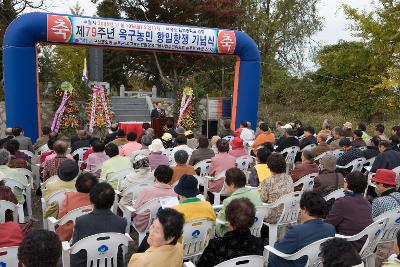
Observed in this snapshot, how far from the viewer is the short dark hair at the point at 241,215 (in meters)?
3.09

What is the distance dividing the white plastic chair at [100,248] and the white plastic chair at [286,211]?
6.01 feet

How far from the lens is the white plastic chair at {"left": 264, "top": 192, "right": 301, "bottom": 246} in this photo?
4.46 m

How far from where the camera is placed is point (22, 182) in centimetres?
528

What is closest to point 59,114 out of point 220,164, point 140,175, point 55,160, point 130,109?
point 130,109

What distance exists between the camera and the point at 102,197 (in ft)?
11.1

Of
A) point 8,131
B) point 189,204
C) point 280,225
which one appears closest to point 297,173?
point 280,225

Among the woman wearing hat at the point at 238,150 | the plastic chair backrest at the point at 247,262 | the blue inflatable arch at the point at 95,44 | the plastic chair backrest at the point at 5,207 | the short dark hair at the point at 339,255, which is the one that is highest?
the blue inflatable arch at the point at 95,44

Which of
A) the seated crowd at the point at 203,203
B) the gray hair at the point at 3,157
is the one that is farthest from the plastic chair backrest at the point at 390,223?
the gray hair at the point at 3,157

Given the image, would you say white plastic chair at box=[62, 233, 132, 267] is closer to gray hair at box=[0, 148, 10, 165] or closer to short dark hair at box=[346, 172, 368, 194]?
short dark hair at box=[346, 172, 368, 194]

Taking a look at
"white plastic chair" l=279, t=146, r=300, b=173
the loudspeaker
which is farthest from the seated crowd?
the loudspeaker

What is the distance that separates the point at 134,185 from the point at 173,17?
764 inches

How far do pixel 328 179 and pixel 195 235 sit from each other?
2219mm

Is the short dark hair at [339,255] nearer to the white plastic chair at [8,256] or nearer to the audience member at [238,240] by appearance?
the audience member at [238,240]

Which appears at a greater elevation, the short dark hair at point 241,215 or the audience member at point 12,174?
the short dark hair at point 241,215
